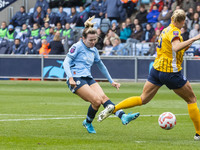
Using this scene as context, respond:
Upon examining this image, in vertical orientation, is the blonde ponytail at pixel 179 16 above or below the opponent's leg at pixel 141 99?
above

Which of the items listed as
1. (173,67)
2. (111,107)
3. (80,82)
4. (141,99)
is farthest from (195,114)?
(80,82)

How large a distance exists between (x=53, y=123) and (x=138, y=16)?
19.1 metres

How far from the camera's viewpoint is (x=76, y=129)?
10297 millimetres

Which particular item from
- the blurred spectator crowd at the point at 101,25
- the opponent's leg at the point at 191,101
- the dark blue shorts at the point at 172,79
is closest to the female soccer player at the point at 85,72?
the dark blue shorts at the point at 172,79

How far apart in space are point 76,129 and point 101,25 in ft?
67.1

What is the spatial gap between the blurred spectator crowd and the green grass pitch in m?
11.0

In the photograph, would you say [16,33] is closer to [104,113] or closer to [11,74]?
[11,74]

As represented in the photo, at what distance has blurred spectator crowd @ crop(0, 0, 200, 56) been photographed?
27688mm

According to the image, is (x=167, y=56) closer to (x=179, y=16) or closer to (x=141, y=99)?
(x=179, y=16)

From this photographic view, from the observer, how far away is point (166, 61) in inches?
349

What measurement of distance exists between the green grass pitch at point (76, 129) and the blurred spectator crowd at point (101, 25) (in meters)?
11.0

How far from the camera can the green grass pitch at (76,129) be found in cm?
806

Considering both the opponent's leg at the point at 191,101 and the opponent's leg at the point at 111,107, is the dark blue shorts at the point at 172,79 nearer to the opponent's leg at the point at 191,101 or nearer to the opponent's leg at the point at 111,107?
the opponent's leg at the point at 191,101

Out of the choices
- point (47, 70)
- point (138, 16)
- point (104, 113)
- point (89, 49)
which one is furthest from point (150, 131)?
point (138, 16)
